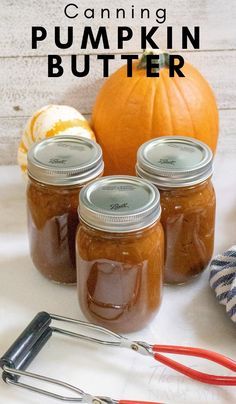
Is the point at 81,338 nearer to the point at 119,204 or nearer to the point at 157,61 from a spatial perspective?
the point at 119,204

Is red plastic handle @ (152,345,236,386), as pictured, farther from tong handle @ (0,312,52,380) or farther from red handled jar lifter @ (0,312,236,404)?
tong handle @ (0,312,52,380)

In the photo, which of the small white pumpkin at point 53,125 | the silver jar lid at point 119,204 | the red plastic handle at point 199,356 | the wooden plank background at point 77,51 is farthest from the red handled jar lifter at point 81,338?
the wooden plank background at point 77,51

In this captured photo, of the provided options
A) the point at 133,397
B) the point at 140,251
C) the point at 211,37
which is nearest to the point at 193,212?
the point at 140,251

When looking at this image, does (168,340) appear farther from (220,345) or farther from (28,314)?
(28,314)

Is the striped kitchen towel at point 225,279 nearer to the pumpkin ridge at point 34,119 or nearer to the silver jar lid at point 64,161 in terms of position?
the silver jar lid at point 64,161

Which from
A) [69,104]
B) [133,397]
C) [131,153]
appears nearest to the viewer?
[133,397]

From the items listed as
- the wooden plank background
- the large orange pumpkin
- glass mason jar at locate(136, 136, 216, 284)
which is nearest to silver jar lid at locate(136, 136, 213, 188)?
glass mason jar at locate(136, 136, 216, 284)

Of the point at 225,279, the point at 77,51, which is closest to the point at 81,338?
the point at 225,279
